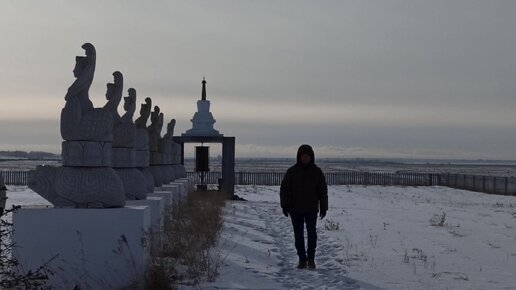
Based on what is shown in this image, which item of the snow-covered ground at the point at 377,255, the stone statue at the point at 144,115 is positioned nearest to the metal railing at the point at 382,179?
the snow-covered ground at the point at 377,255

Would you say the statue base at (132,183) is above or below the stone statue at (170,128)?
below

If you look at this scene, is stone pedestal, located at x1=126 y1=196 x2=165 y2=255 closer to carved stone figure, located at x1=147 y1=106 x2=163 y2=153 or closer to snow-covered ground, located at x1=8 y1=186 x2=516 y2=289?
snow-covered ground, located at x1=8 y1=186 x2=516 y2=289

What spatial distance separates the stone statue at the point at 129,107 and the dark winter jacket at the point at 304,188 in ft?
9.50

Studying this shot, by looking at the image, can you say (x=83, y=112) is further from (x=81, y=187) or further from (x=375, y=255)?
(x=375, y=255)

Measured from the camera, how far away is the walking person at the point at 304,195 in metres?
9.53

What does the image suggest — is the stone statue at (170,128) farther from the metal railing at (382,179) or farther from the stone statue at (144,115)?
the metal railing at (382,179)

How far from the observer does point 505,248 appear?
464 inches

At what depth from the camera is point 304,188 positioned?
376 inches

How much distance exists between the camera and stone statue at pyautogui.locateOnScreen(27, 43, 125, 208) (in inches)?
325

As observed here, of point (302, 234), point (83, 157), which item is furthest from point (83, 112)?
point (302, 234)

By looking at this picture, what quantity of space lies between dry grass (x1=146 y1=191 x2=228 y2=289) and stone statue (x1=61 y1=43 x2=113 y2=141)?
1768mm

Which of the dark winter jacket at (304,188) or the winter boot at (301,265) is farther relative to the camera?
the dark winter jacket at (304,188)

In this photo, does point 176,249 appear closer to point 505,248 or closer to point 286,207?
point 286,207

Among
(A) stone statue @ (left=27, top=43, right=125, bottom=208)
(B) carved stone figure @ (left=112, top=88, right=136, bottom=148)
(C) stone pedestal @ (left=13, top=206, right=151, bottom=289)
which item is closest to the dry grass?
(C) stone pedestal @ (left=13, top=206, right=151, bottom=289)
